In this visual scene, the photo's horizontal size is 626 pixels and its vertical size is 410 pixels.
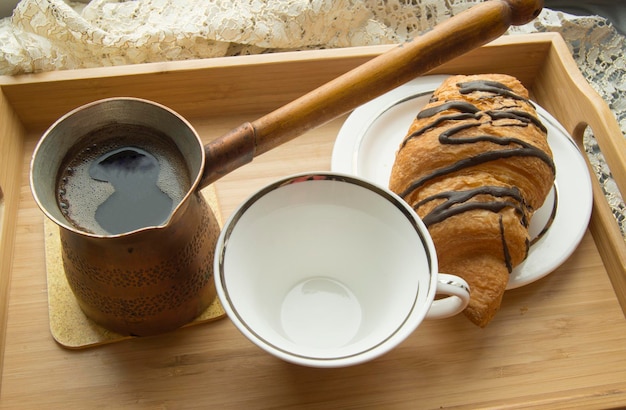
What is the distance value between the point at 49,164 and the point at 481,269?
0.43 m

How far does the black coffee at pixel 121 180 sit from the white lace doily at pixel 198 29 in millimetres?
244

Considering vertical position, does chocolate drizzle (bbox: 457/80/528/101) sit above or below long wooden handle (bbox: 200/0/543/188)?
below

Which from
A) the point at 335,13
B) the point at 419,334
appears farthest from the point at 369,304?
the point at 335,13

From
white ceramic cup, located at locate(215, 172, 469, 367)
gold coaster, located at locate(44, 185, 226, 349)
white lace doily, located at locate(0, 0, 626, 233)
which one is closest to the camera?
white ceramic cup, located at locate(215, 172, 469, 367)

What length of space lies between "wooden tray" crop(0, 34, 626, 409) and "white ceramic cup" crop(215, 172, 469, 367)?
63 mm

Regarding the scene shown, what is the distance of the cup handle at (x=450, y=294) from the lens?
0.55 m

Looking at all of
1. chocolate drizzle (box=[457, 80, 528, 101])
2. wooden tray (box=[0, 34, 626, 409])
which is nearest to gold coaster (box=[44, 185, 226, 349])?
wooden tray (box=[0, 34, 626, 409])

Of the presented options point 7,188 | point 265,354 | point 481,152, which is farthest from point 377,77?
point 7,188

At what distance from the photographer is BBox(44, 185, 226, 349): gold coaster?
633 mm

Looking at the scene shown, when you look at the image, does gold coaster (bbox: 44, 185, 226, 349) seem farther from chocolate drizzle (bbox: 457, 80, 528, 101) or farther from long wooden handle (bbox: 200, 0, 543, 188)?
chocolate drizzle (bbox: 457, 80, 528, 101)

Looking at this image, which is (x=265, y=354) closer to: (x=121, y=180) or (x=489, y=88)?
(x=121, y=180)

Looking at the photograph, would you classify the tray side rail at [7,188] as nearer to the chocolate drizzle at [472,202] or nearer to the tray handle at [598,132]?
the chocolate drizzle at [472,202]

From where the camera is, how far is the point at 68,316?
646 mm

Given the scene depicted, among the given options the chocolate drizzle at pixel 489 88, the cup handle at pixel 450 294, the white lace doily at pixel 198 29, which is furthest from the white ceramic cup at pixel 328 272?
the white lace doily at pixel 198 29
